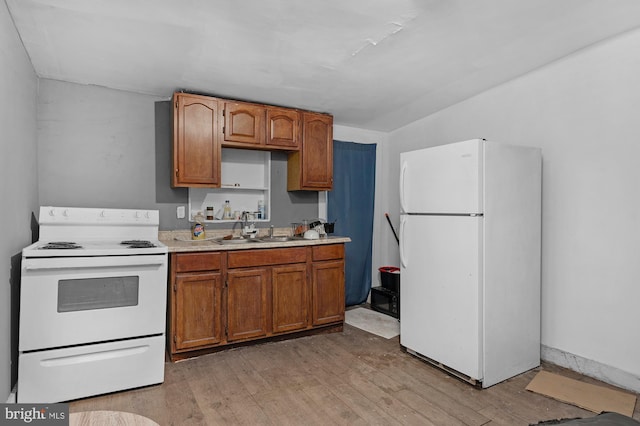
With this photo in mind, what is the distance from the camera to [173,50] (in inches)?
101

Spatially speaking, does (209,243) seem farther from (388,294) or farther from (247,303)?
(388,294)

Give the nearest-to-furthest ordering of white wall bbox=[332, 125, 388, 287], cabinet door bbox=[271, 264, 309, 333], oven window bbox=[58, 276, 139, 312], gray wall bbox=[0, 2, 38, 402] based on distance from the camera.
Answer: gray wall bbox=[0, 2, 38, 402] → oven window bbox=[58, 276, 139, 312] → cabinet door bbox=[271, 264, 309, 333] → white wall bbox=[332, 125, 388, 287]

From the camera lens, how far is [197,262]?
9.80 ft

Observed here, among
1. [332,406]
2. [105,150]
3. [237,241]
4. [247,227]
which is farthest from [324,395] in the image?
[105,150]

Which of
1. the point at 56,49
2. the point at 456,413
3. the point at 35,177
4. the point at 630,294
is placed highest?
the point at 56,49

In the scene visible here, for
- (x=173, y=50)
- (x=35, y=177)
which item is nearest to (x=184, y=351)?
(x=35, y=177)

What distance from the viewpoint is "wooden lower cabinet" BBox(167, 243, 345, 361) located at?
9.68 ft

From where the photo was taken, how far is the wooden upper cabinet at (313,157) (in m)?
3.88

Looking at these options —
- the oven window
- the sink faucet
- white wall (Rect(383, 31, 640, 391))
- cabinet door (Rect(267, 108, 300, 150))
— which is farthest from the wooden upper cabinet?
the oven window

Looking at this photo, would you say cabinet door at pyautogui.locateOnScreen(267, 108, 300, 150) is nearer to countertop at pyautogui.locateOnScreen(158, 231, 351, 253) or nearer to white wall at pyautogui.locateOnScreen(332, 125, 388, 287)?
countertop at pyautogui.locateOnScreen(158, 231, 351, 253)

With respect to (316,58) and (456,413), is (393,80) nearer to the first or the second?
(316,58)

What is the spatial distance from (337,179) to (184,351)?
2.56m

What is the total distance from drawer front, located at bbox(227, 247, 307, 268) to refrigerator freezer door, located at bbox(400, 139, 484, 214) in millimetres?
1067

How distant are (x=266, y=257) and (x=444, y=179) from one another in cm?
166
